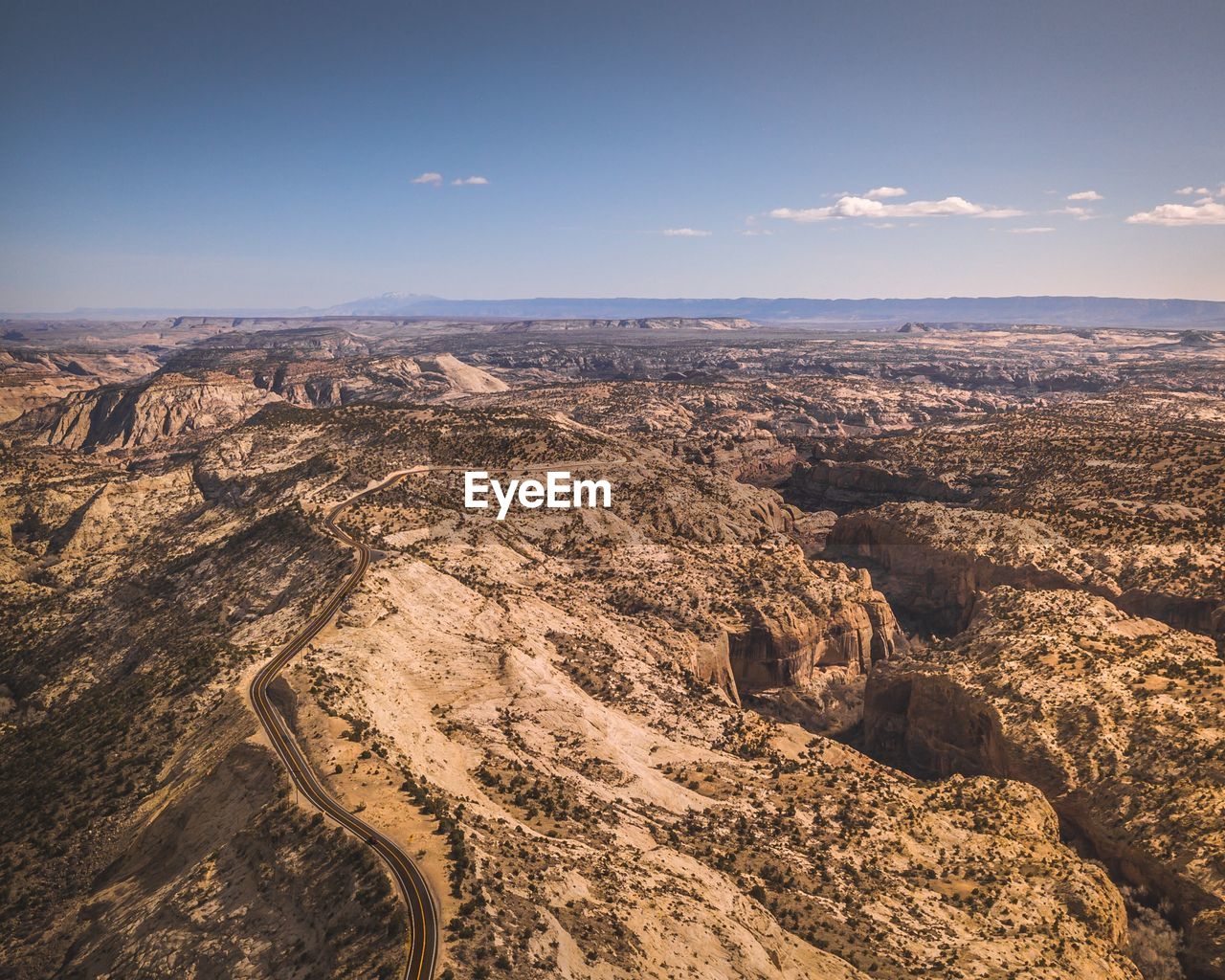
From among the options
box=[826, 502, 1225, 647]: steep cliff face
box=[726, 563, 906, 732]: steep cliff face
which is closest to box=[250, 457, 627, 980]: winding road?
box=[726, 563, 906, 732]: steep cliff face

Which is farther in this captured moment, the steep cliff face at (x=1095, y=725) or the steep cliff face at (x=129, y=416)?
the steep cliff face at (x=129, y=416)

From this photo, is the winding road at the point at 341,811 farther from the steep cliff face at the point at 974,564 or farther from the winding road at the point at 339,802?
the steep cliff face at the point at 974,564

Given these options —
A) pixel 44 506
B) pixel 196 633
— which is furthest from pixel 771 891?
pixel 44 506

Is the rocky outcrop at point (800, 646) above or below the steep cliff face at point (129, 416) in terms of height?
below

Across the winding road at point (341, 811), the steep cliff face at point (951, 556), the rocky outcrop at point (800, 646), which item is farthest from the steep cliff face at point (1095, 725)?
the winding road at point (341, 811)

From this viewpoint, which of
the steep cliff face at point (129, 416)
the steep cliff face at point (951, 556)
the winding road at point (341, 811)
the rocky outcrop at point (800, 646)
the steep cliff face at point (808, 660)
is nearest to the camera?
the winding road at point (341, 811)

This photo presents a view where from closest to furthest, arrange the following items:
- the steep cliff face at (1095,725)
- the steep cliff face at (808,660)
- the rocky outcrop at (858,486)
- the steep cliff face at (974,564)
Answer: the steep cliff face at (1095,725) < the steep cliff face at (974,564) < the steep cliff face at (808,660) < the rocky outcrop at (858,486)

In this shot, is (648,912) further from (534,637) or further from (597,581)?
(597,581)
